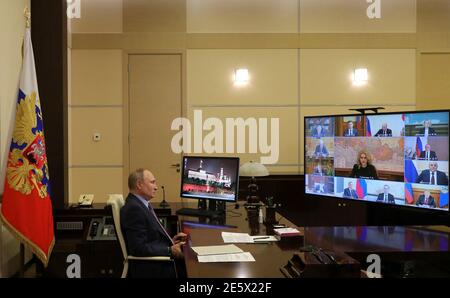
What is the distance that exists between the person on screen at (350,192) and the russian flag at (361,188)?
33 millimetres

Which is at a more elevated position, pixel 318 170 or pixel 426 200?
pixel 318 170

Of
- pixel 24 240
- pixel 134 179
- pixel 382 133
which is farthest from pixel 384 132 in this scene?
pixel 24 240

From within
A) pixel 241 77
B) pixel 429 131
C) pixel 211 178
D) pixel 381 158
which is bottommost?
pixel 211 178

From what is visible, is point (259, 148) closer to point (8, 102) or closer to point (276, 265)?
point (8, 102)

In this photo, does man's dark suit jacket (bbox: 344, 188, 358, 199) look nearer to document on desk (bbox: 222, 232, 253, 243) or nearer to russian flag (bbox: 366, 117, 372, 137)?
russian flag (bbox: 366, 117, 372, 137)

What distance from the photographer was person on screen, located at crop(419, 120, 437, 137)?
312 centimetres

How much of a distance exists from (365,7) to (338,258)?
4.57m

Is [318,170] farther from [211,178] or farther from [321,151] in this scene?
[211,178]

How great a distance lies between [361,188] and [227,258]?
68.0 inches

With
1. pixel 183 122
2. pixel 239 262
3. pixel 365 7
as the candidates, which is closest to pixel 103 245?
pixel 239 262

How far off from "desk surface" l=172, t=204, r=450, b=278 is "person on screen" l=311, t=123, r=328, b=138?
3.66 ft

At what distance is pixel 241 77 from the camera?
5.81 metres

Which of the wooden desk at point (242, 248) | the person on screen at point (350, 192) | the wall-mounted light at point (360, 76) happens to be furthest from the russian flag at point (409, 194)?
the wall-mounted light at point (360, 76)

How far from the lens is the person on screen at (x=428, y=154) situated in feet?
10.2
